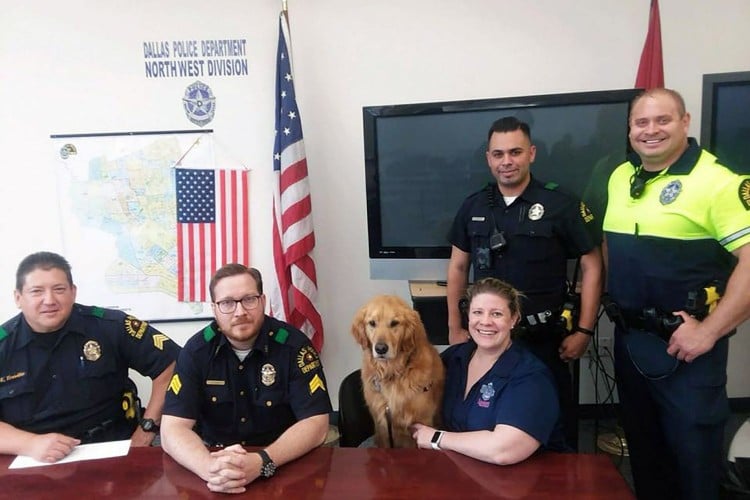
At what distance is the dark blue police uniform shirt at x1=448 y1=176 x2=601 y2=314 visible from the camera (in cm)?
242

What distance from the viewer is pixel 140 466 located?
1573 mm

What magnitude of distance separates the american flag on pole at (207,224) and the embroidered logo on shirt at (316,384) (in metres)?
1.92

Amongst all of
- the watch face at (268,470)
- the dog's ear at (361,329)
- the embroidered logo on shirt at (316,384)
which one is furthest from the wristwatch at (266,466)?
the dog's ear at (361,329)

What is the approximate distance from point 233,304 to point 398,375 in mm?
825

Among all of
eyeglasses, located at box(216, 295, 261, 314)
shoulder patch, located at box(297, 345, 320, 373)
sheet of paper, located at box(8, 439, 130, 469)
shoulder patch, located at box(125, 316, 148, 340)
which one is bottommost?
sheet of paper, located at box(8, 439, 130, 469)

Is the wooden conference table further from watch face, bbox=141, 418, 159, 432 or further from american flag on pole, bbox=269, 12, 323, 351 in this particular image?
american flag on pole, bbox=269, 12, 323, 351

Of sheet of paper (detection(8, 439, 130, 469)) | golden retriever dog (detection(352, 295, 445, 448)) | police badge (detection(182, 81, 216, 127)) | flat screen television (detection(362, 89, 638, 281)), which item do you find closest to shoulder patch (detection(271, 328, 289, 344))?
golden retriever dog (detection(352, 295, 445, 448))

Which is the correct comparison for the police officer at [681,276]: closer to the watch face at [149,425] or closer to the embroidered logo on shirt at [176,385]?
the embroidered logo on shirt at [176,385]

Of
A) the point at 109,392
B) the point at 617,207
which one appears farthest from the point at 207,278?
the point at 617,207

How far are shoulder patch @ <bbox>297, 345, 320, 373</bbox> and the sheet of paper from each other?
0.64 m

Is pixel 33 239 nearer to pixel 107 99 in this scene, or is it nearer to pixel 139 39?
pixel 107 99

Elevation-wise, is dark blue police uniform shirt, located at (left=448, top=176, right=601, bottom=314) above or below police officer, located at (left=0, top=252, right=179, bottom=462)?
above

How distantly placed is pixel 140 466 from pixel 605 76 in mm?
3393

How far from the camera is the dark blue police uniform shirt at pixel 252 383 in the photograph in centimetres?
196
